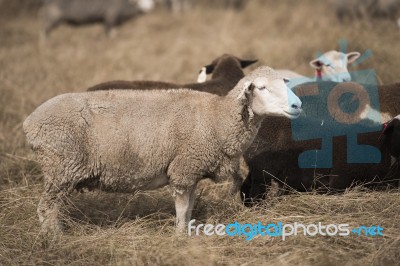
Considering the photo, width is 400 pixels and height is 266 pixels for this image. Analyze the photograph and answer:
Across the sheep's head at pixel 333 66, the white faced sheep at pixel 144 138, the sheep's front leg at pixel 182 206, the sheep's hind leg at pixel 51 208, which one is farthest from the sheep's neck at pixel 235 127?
the sheep's head at pixel 333 66

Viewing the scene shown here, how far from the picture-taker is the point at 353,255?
3824 millimetres

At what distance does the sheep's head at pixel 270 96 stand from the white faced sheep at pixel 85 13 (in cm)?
1066

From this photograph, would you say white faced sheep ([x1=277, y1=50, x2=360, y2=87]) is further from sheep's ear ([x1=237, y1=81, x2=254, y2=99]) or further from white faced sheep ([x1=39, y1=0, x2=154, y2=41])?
white faced sheep ([x1=39, y1=0, x2=154, y2=41])

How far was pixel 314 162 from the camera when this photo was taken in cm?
476

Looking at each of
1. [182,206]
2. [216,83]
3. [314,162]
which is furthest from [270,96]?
[216,83]

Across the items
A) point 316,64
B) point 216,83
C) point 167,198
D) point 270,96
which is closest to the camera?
point 270,96

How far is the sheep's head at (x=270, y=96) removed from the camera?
13.5ft

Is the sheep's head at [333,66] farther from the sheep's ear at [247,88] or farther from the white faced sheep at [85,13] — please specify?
the white faced sheep at [85,13]

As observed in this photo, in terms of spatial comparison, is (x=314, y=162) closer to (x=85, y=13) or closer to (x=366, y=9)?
(x=366, y=9)

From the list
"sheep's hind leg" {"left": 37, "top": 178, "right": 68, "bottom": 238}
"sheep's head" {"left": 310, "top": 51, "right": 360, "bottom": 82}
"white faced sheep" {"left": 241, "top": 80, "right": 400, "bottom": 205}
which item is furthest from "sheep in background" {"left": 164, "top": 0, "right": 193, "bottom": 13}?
"sheep's hind leg" {"left": 37, "top": 178, "right": 68, "bottom": 238}

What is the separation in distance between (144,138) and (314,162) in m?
1.41

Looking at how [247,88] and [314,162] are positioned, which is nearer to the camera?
[247,88]

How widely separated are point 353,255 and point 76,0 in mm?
12187

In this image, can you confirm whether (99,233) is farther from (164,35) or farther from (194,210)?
(164,35)
